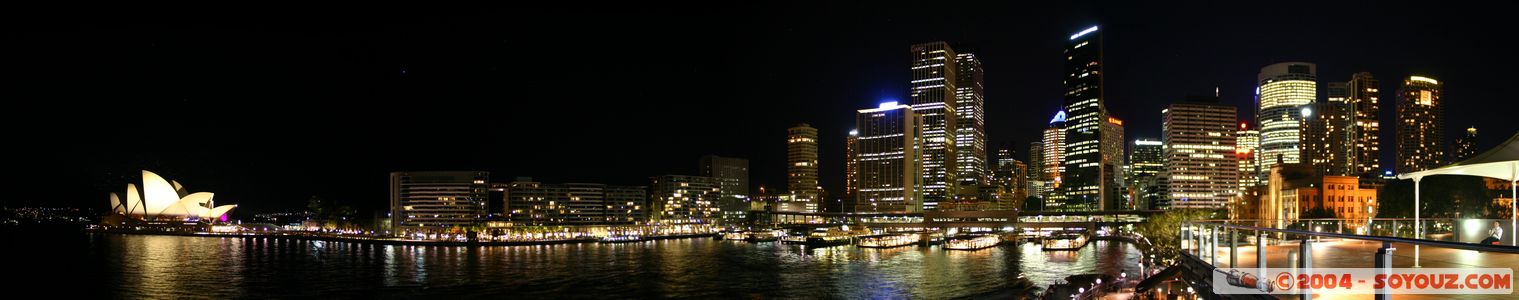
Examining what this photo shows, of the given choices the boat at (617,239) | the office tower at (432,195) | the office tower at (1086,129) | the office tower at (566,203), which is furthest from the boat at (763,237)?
the office tower at (1086,129)

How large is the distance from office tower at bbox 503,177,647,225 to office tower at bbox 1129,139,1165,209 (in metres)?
97.8

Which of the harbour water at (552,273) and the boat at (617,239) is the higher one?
the harbour water at (552,273)

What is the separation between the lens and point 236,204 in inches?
5463

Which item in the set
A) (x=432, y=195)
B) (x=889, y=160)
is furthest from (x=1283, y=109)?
(x=432, y=195)

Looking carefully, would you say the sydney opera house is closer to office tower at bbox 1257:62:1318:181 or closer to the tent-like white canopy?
the tent-like white canopy

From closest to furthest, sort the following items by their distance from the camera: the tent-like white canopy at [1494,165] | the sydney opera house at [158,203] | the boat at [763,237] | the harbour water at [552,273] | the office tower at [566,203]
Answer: the tent-like white canopy at [1494,165], the harbour water at [552,273], the boat at [763,237], the sydney opera house at [158,203], the office tower at [566,203]

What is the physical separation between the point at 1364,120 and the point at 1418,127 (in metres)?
11.8

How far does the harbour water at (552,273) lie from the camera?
139 ft

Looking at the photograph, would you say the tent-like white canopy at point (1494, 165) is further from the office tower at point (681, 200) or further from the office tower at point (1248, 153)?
the office tower at point (1248, 153)

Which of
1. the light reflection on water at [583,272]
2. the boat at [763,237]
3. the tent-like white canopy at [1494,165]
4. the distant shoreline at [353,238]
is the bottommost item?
the boat at [763,237]

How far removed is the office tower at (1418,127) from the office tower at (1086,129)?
49590 millimetres

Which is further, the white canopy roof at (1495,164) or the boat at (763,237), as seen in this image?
the boat at (763,237)

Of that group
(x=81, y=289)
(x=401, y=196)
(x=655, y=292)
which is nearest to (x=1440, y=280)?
(x=655, y=292)

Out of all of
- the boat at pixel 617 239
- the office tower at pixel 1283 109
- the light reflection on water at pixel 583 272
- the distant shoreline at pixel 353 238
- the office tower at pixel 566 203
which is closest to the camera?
the light reflection on water at pixel 583 272
